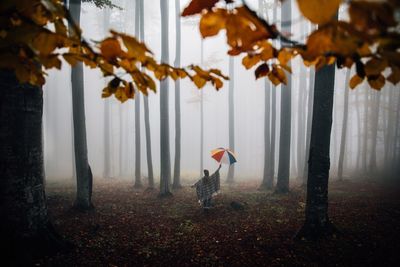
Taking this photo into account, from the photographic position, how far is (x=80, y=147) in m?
7.61

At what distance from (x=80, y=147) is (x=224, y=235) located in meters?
5.12

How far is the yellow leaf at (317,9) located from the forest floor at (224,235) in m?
4.65

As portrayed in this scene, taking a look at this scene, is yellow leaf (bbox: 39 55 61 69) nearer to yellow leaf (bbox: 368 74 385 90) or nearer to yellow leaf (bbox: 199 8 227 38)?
yellow leaf (bbox: 199 8 227 38)

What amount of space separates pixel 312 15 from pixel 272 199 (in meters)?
9.03

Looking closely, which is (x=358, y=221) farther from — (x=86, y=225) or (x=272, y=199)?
(x=86, y=225)

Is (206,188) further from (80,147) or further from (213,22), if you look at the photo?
(213,22)

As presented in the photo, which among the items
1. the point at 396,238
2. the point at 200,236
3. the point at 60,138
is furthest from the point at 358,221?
the point at 60,138

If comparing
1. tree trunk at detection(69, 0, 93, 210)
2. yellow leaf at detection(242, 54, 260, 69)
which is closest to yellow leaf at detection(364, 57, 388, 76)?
yellow leaf at detection(242, 54, 260, 69)

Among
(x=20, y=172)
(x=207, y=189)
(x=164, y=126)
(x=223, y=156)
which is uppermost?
(x=164, y=126)

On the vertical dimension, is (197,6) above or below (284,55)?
above

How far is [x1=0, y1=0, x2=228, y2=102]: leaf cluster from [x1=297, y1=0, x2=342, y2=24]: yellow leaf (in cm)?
51

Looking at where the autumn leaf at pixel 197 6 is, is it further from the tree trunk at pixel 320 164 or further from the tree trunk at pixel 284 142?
the tree trunk at pixel 284 142

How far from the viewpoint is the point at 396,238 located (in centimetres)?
503

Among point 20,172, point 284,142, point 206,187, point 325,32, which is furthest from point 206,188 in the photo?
point 325,32
